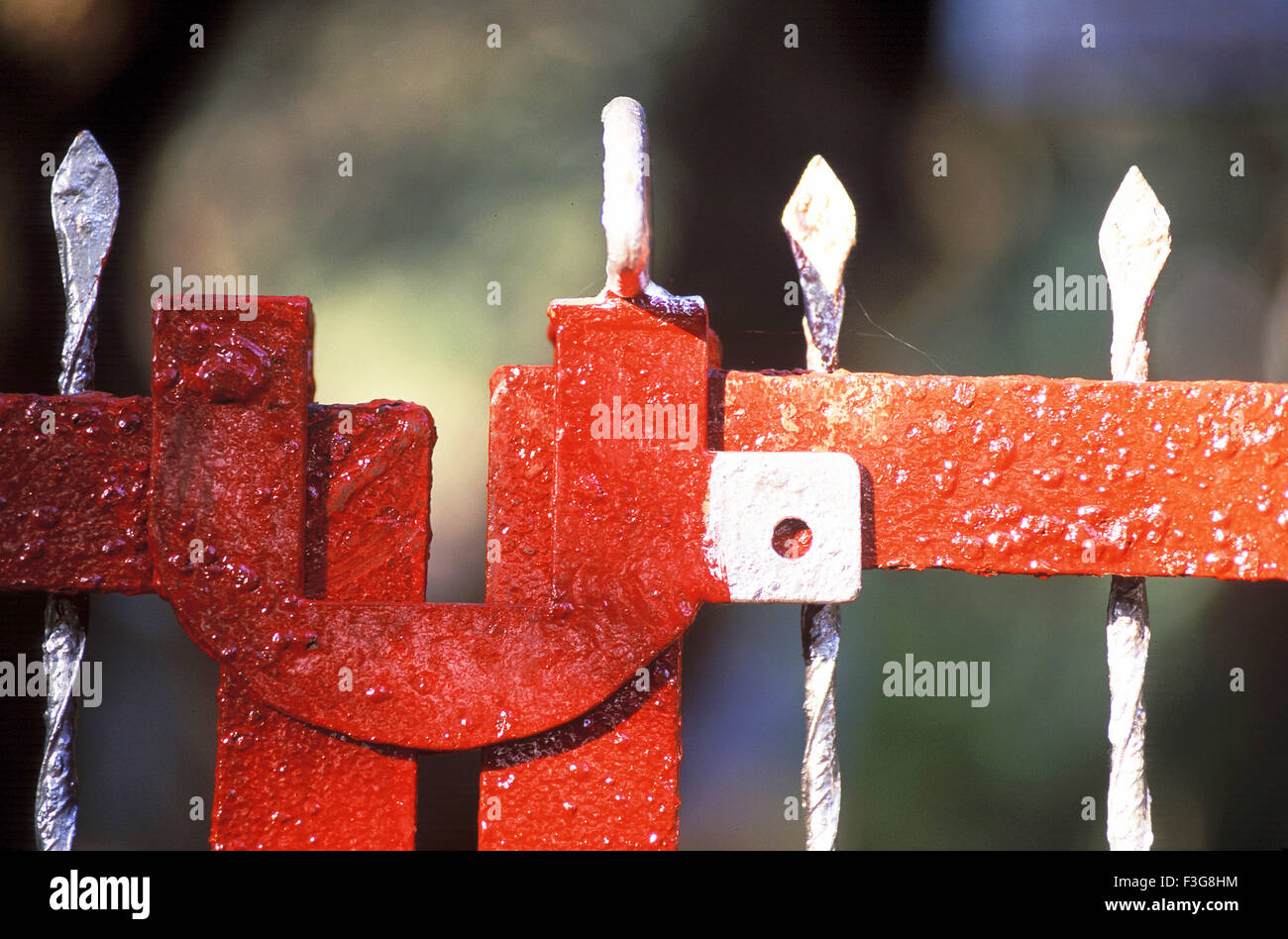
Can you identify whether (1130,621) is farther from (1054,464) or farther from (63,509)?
(63,509)

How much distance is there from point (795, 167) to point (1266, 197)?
1.11 meters

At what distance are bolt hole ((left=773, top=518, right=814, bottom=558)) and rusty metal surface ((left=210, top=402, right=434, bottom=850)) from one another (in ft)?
1.24

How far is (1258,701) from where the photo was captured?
2000 millimetres

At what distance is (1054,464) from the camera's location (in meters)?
0.89

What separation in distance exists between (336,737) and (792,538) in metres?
0.52

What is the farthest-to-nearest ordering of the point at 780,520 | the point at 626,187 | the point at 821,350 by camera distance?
the point at 821,350, the point at 780,520, the point at 626,187

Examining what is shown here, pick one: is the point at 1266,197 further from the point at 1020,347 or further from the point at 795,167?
the point at 795,167

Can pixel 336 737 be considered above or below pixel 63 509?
below

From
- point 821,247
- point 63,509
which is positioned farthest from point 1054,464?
→ point 63,509

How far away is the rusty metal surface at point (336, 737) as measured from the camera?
2.88 ft

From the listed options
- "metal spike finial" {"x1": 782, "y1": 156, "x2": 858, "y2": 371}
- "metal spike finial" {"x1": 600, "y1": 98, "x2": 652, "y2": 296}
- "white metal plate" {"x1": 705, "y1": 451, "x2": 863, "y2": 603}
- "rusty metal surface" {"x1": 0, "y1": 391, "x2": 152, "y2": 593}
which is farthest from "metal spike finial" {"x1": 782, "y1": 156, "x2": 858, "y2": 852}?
"rusty metal surface" {"x1": 0, "y1": 391, "x2": 152, "y2": 593}

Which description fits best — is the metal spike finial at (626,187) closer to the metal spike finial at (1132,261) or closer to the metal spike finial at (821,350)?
the metal spike finial at (821,350)

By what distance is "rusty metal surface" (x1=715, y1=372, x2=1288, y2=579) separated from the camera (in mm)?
888

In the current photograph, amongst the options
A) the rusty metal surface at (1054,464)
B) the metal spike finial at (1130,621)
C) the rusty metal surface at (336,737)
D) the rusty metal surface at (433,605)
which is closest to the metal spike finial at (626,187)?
Answer: the rusty metal surface at (433,605)
